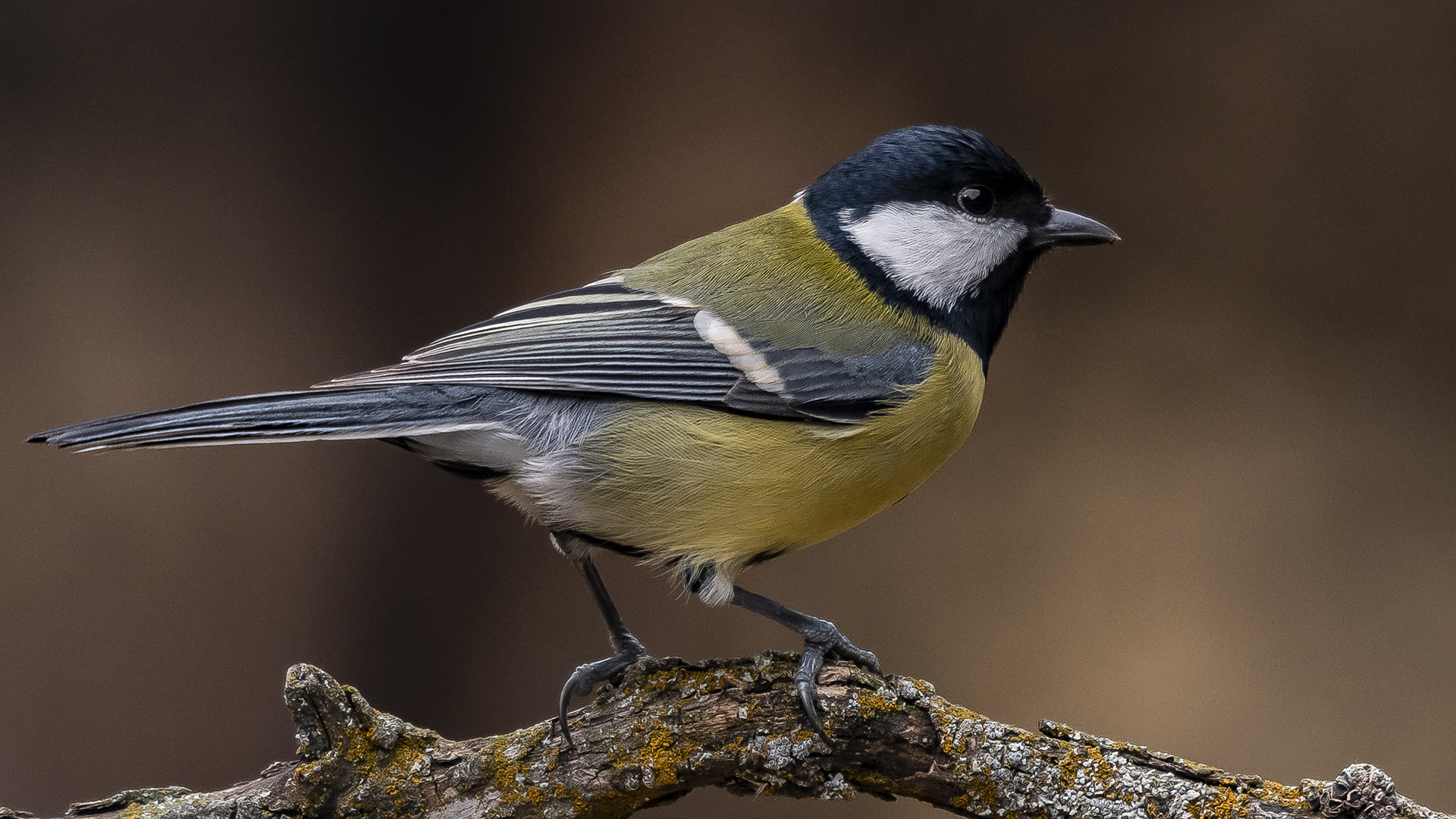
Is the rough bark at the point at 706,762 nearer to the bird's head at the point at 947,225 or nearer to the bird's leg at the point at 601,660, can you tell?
the bird's leg at the point at 601,660

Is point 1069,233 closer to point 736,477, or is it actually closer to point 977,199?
point 977,199

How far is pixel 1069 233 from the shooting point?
5.57 feet

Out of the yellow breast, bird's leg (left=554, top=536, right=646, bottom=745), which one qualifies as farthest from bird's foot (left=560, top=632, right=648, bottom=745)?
the yellow breast

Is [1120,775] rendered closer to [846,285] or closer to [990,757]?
[990,757]

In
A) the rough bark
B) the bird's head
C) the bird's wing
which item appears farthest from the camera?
the bird's head

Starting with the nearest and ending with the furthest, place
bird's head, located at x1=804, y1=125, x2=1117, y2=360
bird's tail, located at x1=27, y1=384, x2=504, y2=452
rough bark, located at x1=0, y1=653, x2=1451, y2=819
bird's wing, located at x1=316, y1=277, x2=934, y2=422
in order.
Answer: bird's tail, located at x1=27, y1=384, x2=504, y2=452 → rough bark, located at x1=0, y1=653, x2=1451, y2=819 → bird's wing, located at x1=316, y1=277, x2=934, y2=422 → bird's head, located at x1=804, y1=125, x2=1117, y2=360

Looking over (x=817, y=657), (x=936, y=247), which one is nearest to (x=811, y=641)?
(x=817, y=657)

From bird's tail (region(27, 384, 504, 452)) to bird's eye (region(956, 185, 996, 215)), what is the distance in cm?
79

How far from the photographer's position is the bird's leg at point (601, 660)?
151cm

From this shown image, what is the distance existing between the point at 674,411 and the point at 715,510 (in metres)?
0.16

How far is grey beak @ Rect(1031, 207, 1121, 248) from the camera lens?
1695 mm

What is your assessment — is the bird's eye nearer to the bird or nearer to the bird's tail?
the bird

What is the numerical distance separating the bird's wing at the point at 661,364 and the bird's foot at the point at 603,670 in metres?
0.40

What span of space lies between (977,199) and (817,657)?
0.76 meters
